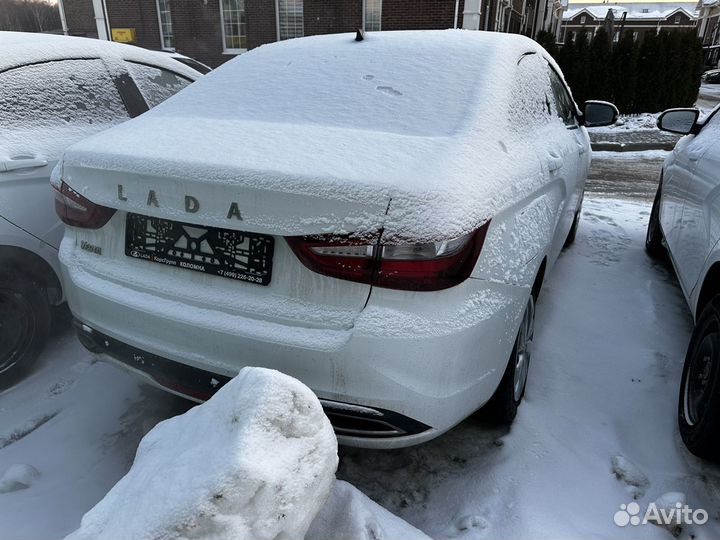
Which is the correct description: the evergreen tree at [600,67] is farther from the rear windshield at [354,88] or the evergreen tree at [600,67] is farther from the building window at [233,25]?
the rear windshield at [354,88]

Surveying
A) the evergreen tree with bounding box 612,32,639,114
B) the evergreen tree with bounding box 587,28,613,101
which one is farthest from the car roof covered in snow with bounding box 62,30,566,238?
the evergreen tree with bounding box 612,32,639,114

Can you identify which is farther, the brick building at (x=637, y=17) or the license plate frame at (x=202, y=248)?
the brick building at (x=637, y=17)

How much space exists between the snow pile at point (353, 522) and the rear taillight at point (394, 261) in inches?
26.2

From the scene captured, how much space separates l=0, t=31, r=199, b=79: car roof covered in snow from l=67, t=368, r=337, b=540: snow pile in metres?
2.40

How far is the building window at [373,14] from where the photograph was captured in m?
16.9

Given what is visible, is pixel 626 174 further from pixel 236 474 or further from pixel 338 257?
pixel 236 474

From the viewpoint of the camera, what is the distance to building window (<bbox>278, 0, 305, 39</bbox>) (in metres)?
17.6

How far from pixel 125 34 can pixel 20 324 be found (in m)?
19.8

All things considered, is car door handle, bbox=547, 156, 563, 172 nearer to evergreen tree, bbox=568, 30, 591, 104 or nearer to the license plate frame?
the license plate frame

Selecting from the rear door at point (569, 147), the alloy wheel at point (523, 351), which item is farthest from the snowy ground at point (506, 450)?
the rear door at point (569, 147)

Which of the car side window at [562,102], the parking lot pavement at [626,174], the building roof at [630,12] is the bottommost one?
the parking lot pavement at [626,174]

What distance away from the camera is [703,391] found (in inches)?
83.9

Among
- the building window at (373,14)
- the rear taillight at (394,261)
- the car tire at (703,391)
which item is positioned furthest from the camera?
the building window at (373,14)

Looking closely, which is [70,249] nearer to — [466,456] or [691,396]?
[466,456]
